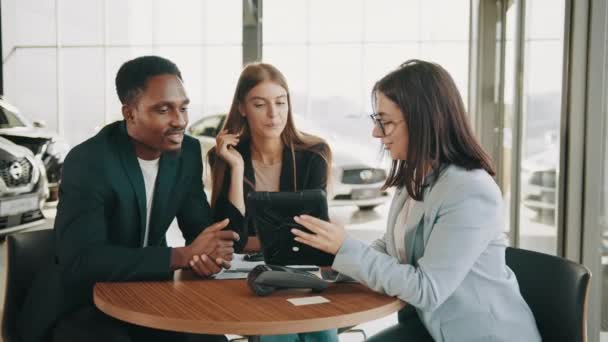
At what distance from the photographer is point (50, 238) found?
188 cm

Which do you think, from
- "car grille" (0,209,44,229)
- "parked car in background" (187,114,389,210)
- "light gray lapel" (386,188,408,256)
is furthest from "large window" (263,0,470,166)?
"light gray lapel" (386,188,408,256)

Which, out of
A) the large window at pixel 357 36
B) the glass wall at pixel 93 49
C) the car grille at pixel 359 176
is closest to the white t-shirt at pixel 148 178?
the car grille at pixel 359 176

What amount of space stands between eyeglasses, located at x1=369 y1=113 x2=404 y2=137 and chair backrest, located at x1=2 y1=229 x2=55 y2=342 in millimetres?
1088

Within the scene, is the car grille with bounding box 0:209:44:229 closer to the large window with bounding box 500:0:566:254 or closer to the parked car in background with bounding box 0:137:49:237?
the parked car in background with bounding box 0:137:49:237

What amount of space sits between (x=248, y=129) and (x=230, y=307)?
129cm

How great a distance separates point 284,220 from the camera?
57.5 inches

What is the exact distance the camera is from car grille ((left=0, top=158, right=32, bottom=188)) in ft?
17.1

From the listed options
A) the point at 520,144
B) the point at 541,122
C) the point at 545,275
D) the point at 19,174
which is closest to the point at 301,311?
the point at 545,275

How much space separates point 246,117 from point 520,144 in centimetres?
185

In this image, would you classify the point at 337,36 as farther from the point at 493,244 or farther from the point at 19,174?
the point at 493,244

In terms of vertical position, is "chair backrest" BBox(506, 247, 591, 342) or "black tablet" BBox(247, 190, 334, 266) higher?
"black tablet" BBox(247, 190, 334, 266)

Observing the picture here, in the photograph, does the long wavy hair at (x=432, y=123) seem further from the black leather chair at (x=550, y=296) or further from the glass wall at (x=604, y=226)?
the glass wall at (x=604, y=226)

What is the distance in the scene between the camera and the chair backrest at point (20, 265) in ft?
5.95

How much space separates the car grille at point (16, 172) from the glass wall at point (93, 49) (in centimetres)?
514
